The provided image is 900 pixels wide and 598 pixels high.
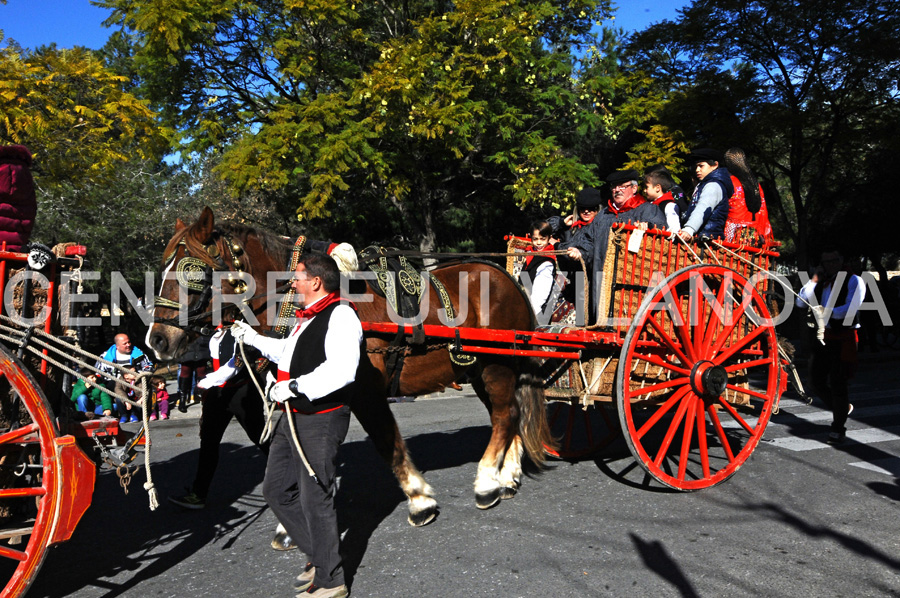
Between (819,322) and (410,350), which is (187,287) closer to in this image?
(410,350)

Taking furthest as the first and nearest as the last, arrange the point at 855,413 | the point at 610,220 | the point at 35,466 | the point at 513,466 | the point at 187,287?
the point at 855,413 < the point at 513,466 < the point at 610,220 < the point at 187,287 < the point at 35,466

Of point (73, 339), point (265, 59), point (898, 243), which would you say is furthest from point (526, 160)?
point (898, 243)

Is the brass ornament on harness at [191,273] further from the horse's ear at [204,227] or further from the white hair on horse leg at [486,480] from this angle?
the white hair on horse leg at [486,480]

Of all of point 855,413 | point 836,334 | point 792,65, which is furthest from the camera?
point 792,65

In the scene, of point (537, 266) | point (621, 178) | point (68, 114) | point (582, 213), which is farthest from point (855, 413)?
point (68, 114)

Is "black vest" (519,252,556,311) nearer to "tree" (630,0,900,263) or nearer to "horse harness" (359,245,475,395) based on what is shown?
"horse harness" (359,245,475,395)

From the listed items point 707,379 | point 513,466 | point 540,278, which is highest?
point 540,278

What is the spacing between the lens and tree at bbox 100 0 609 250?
39.4 feet

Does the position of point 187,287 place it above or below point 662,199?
below

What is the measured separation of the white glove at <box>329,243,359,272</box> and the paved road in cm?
182

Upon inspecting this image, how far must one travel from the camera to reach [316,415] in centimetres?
390

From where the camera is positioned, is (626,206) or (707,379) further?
(626,206)

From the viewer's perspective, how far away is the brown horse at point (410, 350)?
4637 millimetres

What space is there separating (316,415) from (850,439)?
592cm
